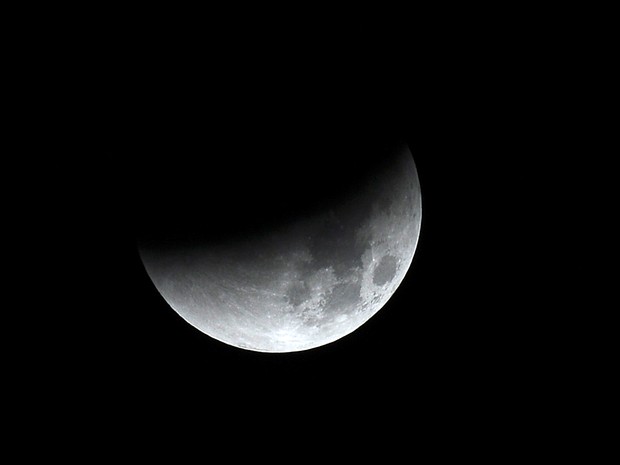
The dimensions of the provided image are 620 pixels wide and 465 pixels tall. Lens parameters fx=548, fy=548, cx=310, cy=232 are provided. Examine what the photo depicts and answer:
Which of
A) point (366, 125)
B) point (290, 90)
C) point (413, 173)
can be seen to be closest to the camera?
point (290, 90)

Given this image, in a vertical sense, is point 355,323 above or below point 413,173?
below

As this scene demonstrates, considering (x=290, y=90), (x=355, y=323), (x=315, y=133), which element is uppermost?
(x=290, y=90)

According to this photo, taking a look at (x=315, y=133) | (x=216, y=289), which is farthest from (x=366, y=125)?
(x=216, y=289)

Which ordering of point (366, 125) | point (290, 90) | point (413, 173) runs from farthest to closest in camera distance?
point (413, 173) → point (366, 125) → point (290, 90)

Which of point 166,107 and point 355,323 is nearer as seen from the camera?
point 166,107

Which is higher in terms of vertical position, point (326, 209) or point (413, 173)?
point (413, 173)

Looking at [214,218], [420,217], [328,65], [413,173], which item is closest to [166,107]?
[214,218]

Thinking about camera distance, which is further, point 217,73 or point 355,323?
point 355,323

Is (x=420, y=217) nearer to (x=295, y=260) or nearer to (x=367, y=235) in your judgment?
(x=367, y=235)

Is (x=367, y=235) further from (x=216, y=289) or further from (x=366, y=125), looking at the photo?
(x=216, y=289)
